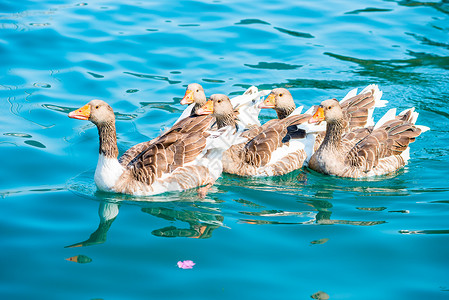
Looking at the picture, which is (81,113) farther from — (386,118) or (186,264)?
(386,118)

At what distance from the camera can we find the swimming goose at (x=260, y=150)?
35.3 ft

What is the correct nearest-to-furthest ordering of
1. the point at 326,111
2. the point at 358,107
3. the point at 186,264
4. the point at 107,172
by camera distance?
the point at 186,264
the point at 107,172
the point at 326,111
the point at 358,107

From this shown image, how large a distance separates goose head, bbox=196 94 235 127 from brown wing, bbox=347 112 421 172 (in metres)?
2.25

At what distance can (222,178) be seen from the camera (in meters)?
10.7

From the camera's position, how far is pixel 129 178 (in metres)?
9.61

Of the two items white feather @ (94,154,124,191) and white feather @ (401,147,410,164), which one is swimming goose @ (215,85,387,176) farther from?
white feather @ (94,154,124,191)

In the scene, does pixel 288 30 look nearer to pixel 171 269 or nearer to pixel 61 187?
pixel 61 187

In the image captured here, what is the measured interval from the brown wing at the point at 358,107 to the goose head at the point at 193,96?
111 inches

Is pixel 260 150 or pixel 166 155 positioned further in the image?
pixel 260 150

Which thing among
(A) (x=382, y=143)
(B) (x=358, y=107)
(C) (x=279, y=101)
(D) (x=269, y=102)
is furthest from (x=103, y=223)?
(B) (x=358, y=107)

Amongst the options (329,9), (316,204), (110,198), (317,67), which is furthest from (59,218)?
(329,9)

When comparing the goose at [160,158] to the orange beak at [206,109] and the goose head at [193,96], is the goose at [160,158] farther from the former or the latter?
the goose head at [193,96]

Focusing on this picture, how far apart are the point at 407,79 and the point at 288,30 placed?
4022 mm

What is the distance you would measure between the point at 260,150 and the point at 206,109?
120cm
